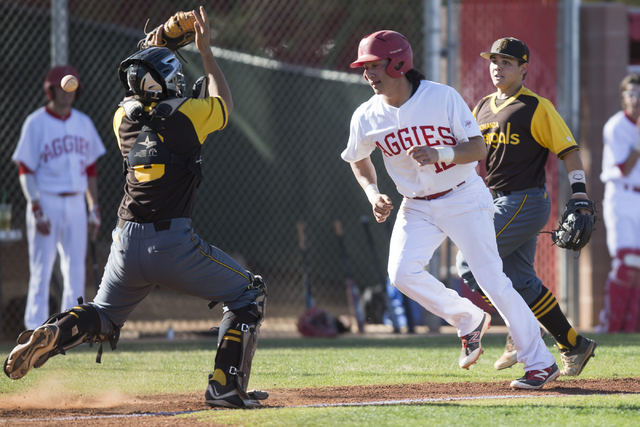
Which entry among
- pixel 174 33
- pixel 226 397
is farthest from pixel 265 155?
pixel 226 397

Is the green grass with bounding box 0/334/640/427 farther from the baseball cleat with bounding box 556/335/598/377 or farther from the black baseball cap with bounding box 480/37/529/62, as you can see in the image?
the black baseball cap with bounding box 480/37/529/62

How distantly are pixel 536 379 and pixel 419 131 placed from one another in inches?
61.0

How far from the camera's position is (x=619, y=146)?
8.63m

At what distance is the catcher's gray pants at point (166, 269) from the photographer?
3.82 metres

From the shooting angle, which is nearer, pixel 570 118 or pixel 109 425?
pixel 109 425

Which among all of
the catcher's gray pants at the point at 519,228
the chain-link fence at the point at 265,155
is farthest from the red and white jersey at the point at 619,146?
the catcher's gray pants at the point at 519,228

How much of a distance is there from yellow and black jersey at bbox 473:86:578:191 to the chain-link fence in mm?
4614

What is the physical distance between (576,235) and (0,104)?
7380 millimetres

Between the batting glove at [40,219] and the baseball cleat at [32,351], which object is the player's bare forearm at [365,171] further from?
the batting glove at [40,219]

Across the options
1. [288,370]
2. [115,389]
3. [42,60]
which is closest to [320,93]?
[42,60]

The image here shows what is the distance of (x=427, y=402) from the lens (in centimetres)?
397

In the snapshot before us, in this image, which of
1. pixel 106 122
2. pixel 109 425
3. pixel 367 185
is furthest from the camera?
pixel 106 122

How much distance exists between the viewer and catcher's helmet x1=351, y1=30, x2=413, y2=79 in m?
4.22

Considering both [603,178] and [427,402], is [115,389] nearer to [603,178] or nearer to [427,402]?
[427,402]
